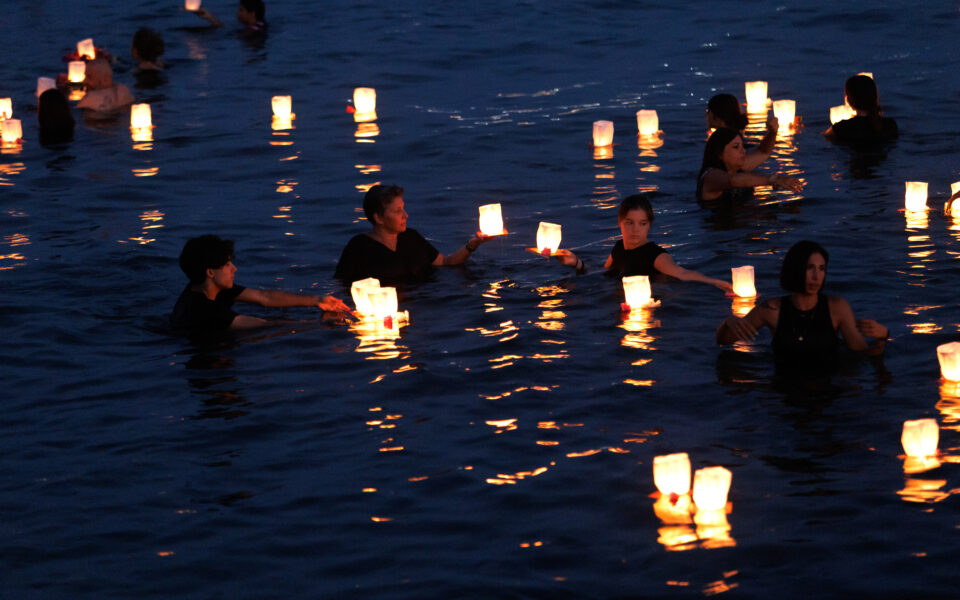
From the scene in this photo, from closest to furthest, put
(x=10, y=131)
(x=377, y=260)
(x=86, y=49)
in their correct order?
1. (x=377, y=260)
2. (x=10, y=131)
3. (x=86, y=49)

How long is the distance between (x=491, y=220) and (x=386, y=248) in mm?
906

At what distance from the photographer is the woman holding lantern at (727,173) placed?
476 inches

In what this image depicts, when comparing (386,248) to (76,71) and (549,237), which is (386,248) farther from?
(76,71)

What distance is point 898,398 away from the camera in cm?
783

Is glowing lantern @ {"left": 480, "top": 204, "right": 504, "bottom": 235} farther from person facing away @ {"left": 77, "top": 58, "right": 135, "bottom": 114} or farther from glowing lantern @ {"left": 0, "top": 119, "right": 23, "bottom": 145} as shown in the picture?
person facing away @ {"left": 77, "top": 58, "right": 135, "bottom": 114}

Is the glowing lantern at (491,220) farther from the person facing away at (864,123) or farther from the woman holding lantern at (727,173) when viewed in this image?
the person facing away at (864,123)

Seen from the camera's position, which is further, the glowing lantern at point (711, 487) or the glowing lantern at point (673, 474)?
the glowing lantern at point (673, 474)

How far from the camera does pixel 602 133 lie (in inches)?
603

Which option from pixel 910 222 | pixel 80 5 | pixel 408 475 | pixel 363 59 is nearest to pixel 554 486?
pixel 408 475

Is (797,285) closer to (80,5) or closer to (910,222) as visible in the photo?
(910,222)

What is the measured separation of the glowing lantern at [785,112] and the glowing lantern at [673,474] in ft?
31.7

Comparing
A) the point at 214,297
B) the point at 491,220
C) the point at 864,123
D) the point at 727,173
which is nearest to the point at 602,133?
the point at 864,123

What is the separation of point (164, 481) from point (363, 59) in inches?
598

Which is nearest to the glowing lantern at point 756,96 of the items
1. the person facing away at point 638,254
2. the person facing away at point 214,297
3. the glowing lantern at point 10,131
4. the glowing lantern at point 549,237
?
the person facing away at point 638,254
